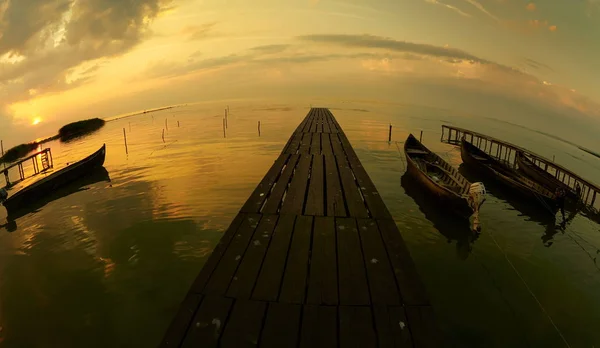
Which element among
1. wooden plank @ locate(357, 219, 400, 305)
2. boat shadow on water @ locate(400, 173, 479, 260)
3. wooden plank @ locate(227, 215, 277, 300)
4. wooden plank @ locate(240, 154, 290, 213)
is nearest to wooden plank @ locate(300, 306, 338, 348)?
wooden plank @ locate(357, 219, 400, 305)

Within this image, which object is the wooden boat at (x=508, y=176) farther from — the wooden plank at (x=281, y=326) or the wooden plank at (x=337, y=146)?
the wooden plank at (x=281, y=326)

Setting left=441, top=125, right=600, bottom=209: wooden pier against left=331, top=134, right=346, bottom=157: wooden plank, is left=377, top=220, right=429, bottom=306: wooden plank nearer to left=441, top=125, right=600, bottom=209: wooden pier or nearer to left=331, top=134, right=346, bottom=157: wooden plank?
left=331, top=134, right=346, bottom=157: wooden plank

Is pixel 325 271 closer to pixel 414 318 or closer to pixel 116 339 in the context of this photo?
pixel 414 318

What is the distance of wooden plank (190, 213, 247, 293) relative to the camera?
218 inches

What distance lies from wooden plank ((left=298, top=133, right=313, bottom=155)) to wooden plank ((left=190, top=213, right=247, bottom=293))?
10584 millimetres

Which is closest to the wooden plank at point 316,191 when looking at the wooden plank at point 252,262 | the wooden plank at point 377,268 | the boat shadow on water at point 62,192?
the wooden plank at point 252,262

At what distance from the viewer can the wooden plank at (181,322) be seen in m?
4.26

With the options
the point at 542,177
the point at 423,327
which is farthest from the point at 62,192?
the point at 542,177

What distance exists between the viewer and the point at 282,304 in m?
5.05

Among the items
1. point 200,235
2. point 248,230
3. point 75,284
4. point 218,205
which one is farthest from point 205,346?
point 218,205

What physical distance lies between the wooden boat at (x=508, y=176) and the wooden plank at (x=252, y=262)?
15874mm

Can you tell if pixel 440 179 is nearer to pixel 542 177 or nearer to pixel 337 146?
pixel 337 146

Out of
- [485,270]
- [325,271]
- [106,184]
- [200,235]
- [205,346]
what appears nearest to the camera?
[205,346]

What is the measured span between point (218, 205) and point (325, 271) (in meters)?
11.3
